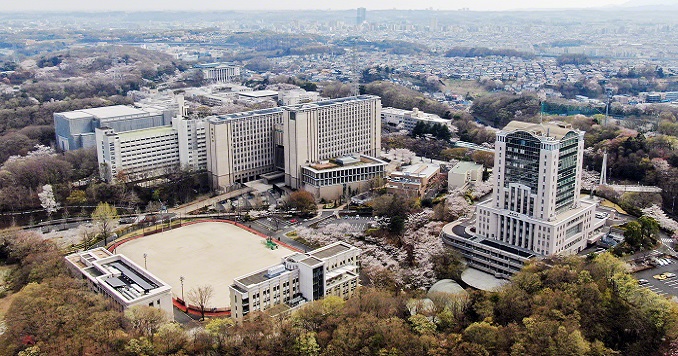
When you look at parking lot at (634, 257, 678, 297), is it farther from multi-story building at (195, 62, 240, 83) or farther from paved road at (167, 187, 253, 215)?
multi-story building at (195, 62, 240, 83)

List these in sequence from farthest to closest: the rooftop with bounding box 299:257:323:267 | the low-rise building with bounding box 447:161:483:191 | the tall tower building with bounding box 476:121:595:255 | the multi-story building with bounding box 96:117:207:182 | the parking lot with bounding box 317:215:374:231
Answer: the multi-story building with bounding box 96:117:207:182 → the low-rise building with bounding box 447:161:483:191 → the parking lot with bounding box 317:215:374:231 → the tall tower building with bounding box 476:121:595:255 → the rooftop with bounding box 299:257:323:267

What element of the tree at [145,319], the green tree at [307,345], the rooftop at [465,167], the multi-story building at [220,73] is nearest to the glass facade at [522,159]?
the rooftop at [465,167]

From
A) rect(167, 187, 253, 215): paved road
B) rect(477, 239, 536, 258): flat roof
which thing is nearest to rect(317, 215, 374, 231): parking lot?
rect(477, 239, 536, 258): flat roof

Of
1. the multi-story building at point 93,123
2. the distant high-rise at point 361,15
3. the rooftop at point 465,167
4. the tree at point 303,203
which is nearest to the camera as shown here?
the tree at point 303,203

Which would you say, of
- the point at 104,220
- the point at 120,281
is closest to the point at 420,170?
the point at 104,220

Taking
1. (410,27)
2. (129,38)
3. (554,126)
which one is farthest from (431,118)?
(410,27)

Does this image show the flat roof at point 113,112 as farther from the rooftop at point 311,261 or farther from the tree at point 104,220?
the rooftop at point 311,261

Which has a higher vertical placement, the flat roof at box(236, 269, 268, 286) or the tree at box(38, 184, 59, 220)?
the flat roof at box(236, 269, 268, 286)

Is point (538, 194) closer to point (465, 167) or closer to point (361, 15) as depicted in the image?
point (465, 167)
